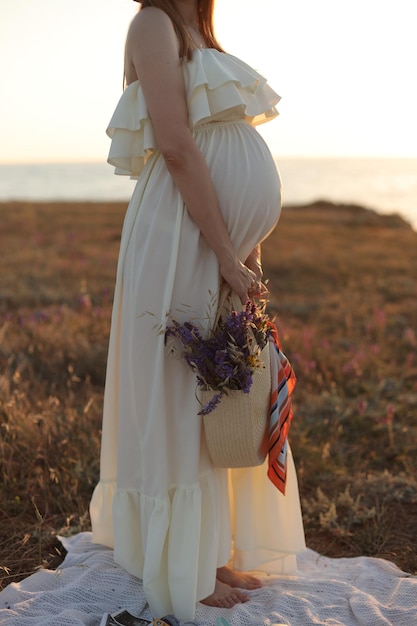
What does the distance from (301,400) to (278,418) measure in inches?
118

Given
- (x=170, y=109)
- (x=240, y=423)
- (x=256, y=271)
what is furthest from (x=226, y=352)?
(x=170, y=109)

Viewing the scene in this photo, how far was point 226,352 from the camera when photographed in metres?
2.57

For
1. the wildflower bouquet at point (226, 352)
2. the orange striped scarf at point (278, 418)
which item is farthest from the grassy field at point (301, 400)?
the wildflower bouquet at point (226, 352)

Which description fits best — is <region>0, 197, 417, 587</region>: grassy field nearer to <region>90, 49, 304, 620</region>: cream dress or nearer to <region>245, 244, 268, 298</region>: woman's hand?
<region>90, 49, 304, 620</region>: cream dress

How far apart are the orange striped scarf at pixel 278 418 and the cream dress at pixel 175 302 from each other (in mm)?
239

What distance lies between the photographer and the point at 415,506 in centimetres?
410

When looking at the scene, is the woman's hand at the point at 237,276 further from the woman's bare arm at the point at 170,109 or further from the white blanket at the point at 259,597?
the white blanket at the point at 259,597

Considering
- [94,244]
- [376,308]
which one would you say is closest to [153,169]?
[376,308]

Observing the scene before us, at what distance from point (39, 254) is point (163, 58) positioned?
10.2 m

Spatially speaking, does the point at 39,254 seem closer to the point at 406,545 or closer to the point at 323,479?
the point at 323,479

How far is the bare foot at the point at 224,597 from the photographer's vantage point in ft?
9.87

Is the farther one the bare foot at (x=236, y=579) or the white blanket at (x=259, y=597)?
the bare foot at (x=236, y=579)

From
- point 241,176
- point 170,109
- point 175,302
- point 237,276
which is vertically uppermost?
point 170,109

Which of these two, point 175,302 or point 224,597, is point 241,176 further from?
point 224,597
